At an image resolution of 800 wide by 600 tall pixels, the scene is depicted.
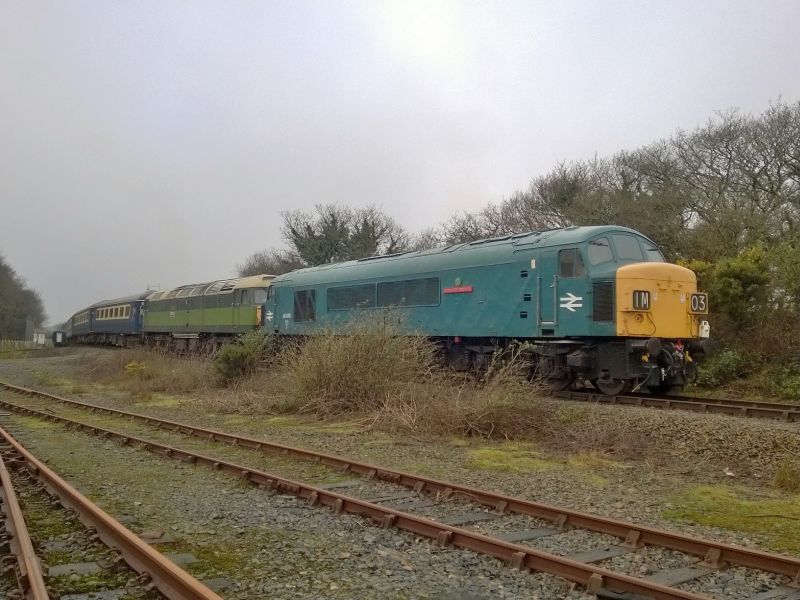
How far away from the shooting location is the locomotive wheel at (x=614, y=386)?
514 inches

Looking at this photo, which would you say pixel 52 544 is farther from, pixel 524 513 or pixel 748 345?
pixel 748 345

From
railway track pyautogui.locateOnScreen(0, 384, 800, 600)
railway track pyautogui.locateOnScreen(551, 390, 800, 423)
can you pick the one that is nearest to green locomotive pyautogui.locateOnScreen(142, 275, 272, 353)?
railway track pyautogui.locateOnScreen(551, 390, 800, 423)

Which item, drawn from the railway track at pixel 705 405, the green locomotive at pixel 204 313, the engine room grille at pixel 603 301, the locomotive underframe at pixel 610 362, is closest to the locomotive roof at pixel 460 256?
the engine room grille at pixel 603 301

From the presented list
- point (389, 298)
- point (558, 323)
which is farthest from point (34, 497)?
point (389, 298)

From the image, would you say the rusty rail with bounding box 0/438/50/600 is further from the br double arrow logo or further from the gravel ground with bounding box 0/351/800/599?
the br double arrow logo

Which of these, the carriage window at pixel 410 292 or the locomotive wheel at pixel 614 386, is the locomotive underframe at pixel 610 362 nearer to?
the locomotive wheel at pixel 614 386

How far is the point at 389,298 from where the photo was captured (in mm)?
17344

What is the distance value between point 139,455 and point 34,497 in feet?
8.32

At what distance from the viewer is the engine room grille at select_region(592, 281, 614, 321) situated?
41.3 feet

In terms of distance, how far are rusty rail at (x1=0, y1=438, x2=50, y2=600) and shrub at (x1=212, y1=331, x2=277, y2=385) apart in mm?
11464

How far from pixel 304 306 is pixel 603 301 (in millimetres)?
10229

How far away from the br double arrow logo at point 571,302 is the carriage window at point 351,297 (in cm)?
578

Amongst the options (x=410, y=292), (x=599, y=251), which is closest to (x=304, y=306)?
(x=410, y=292)

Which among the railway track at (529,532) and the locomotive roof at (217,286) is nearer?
the railway track at (529,532)
